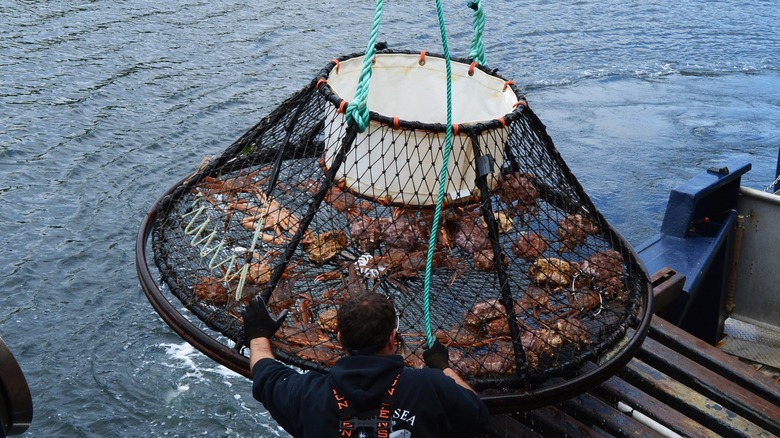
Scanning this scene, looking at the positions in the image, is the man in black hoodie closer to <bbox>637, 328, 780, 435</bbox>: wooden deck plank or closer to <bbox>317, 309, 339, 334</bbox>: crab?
<bbox>317, 309, 339, 334</bbox>: crab

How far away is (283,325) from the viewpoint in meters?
3.20

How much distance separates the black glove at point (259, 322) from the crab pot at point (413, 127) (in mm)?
707

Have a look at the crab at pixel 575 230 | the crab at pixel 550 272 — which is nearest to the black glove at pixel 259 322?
the crab at pixel 550 272

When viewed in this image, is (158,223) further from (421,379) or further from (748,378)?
(748,378)

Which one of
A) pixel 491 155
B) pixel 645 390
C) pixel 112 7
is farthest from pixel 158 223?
pixel 112 7

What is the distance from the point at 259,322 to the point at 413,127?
96cm

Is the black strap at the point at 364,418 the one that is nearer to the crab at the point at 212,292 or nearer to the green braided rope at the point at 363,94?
the crab at the point at 212,292

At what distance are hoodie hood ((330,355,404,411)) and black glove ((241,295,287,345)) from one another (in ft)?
1.42

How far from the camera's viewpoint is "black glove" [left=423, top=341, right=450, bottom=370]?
9.37 ft

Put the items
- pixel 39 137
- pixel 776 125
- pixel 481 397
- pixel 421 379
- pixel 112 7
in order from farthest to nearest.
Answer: pixel 112 7
pixel 776 125
pixel 39 137
pixel 481 397
pixel 421 379

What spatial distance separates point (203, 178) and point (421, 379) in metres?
1.71

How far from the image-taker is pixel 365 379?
8.32ft

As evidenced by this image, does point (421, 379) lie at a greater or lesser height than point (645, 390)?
greater

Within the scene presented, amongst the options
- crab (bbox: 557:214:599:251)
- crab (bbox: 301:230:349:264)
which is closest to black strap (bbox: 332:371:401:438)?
crab (bbox: 301:230:349:264)
